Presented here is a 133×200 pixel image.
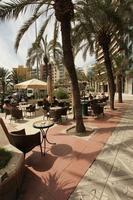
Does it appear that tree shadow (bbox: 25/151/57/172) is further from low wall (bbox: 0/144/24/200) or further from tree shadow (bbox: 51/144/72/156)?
low wall (bbox: 0/144/24/200)

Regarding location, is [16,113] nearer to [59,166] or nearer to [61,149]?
[61,149]

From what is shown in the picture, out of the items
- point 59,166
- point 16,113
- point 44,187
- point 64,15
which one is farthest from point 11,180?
point 16,113

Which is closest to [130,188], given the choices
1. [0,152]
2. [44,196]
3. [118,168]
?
[118,168]

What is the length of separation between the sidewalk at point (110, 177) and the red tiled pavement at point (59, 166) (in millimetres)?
189

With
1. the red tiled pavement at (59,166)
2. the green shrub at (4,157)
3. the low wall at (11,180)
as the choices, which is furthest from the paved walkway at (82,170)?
the green shrub at (4,157)

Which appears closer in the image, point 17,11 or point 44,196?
point 44,196

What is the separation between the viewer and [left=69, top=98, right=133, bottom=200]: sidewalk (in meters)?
4.12

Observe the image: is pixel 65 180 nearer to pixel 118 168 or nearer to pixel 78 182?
pixel 78 182

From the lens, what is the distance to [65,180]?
4793mm

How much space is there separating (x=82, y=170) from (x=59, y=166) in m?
0.65

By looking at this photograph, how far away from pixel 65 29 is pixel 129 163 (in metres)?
5.63

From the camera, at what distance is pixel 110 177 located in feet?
15.6

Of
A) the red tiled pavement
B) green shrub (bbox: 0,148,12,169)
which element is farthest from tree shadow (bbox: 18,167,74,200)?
green shrub (bbox: 0,148,12,169)

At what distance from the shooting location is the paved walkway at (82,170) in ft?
13.9
